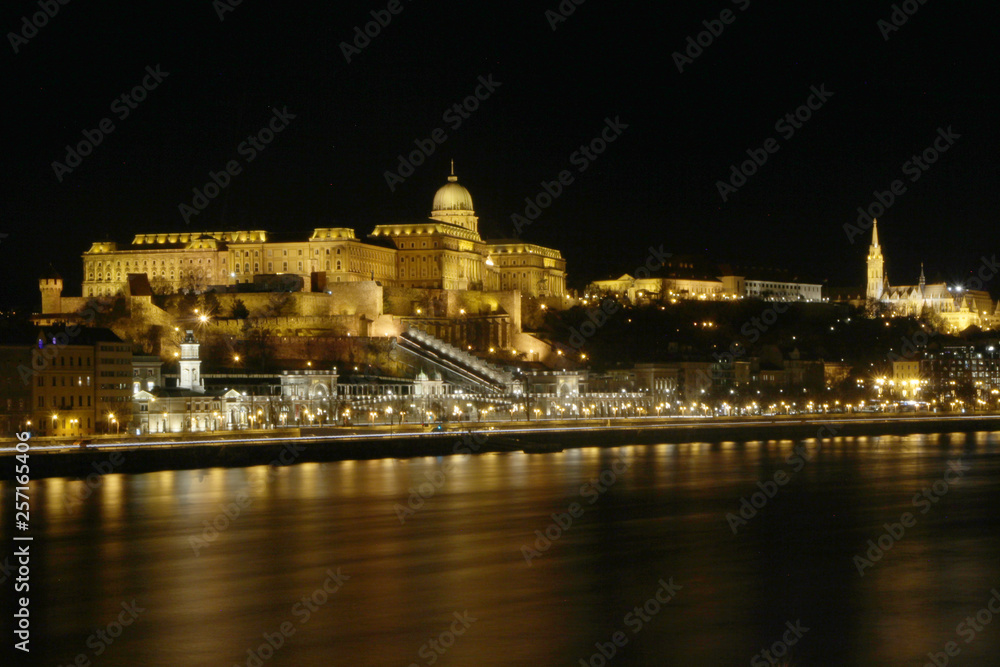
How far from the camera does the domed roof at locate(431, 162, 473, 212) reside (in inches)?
3442

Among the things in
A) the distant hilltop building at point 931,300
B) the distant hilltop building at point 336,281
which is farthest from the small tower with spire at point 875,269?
the distant hilltop building at point 336,281

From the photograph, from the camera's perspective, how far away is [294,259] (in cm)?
7262

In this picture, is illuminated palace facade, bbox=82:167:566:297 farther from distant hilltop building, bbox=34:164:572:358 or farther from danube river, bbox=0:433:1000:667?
danube river, bbox=0:433:1000:667

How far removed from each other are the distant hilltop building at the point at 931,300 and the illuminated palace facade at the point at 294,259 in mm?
41856

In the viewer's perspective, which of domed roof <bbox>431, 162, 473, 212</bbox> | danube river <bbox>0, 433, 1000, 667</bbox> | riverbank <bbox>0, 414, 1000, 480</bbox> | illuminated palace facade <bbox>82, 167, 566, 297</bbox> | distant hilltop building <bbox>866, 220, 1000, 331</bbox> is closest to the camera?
danube river <bbox>0, 433, 1000, 667</bbox>

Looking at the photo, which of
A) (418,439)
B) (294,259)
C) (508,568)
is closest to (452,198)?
(294,259)

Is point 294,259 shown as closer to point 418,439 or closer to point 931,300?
point 418,439

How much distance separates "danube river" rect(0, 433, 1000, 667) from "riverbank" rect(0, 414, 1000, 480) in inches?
51.8

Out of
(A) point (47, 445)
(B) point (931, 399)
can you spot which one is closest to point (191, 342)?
(A) point (47, 445)

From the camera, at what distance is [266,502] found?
31.6m

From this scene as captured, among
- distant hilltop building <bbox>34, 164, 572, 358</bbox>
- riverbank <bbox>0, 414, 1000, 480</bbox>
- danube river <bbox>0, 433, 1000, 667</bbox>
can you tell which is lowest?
danube river <bbox>0, 433, 1000, 667</bbox>

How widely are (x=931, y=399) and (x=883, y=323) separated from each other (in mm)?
15244

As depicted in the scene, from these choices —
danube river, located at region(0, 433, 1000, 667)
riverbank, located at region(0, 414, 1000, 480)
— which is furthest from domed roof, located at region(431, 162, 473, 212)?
danube river, located at region(0, 433, 1000, 667)

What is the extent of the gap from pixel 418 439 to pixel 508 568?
23.5m
